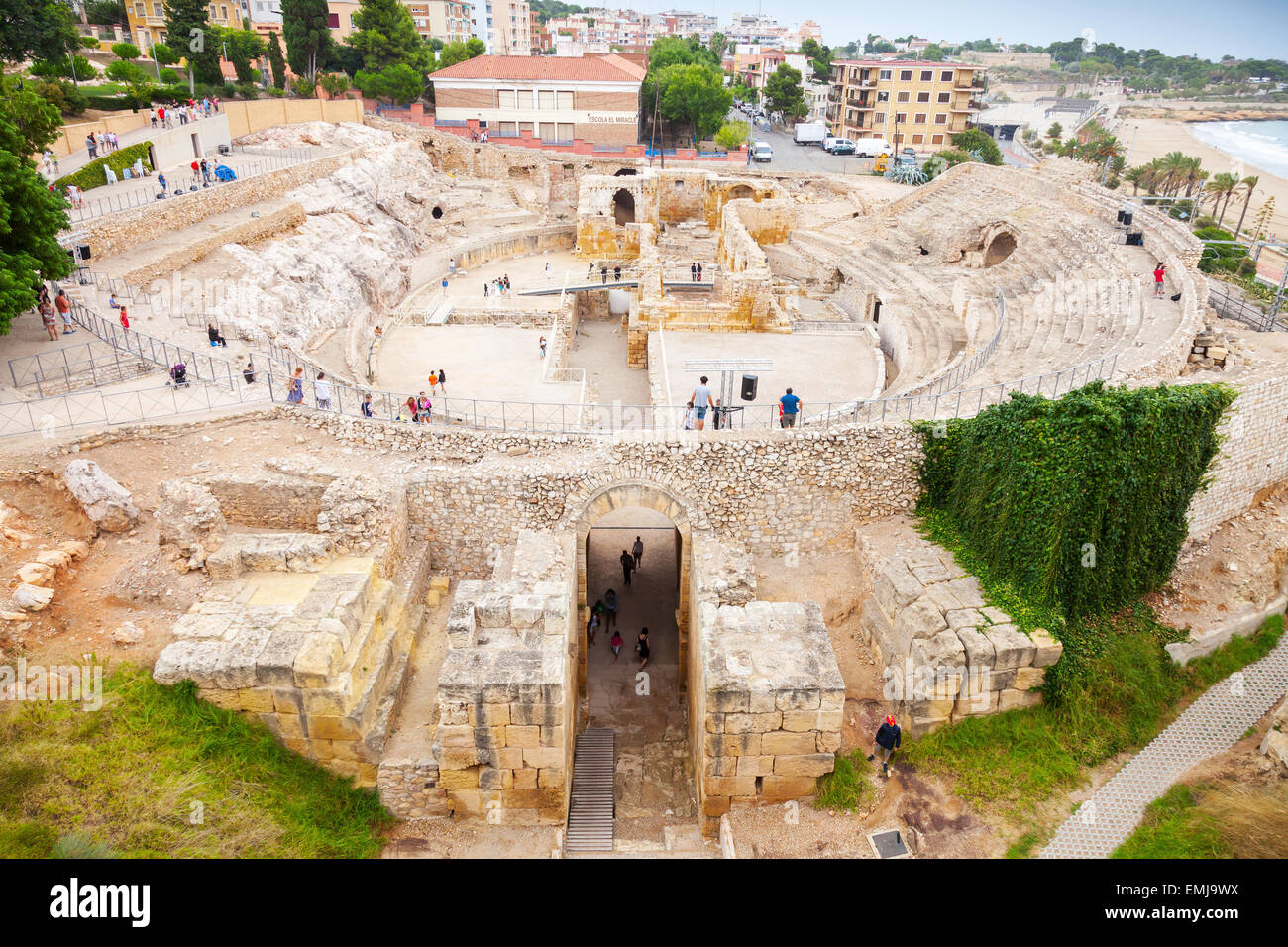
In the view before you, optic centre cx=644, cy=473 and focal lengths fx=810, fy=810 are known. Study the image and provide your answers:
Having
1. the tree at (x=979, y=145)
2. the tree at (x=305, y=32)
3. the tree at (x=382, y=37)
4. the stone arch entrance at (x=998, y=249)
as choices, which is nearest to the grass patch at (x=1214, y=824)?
the stone arch entrance at (x=998, y=249)

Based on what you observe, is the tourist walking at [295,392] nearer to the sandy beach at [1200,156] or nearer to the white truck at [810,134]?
the sandy beach at [1200,156]

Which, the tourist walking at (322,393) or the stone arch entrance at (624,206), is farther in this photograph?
the stone arch entrance at (624,206)

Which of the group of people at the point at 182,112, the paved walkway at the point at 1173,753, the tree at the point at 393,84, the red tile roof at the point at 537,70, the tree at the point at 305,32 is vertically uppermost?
the tree at the point at 305,32

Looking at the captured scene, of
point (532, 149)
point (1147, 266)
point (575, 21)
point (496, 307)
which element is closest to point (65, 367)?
point (496, 307)

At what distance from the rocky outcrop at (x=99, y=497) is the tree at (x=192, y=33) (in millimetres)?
33194

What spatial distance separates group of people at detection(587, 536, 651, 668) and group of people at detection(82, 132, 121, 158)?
80.0 feet

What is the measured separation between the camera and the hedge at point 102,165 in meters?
25.5

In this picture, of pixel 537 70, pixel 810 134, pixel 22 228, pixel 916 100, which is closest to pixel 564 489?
pixel 22 228

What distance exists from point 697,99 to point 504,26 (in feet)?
220

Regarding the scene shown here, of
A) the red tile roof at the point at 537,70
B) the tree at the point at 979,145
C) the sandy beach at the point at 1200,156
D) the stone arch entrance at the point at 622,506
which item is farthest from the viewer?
the tree at the point at 979,145

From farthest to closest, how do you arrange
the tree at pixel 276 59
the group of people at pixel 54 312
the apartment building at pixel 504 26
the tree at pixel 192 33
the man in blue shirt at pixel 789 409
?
the apartment building at pixel 504 26 → the tree at pixel 276 59 → the tree at pixel 192 33 → the group of people at pixel 54 312 → the man in blue shirt at pixel 789 409

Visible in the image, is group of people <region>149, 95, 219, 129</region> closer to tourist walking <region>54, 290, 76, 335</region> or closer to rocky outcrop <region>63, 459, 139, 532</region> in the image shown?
tourist walking <region>54, 290, 76, 335</region>

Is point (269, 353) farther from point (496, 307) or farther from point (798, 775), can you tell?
point (798, 775)

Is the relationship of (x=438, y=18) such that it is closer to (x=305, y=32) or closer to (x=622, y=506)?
(x=305, y=32)
